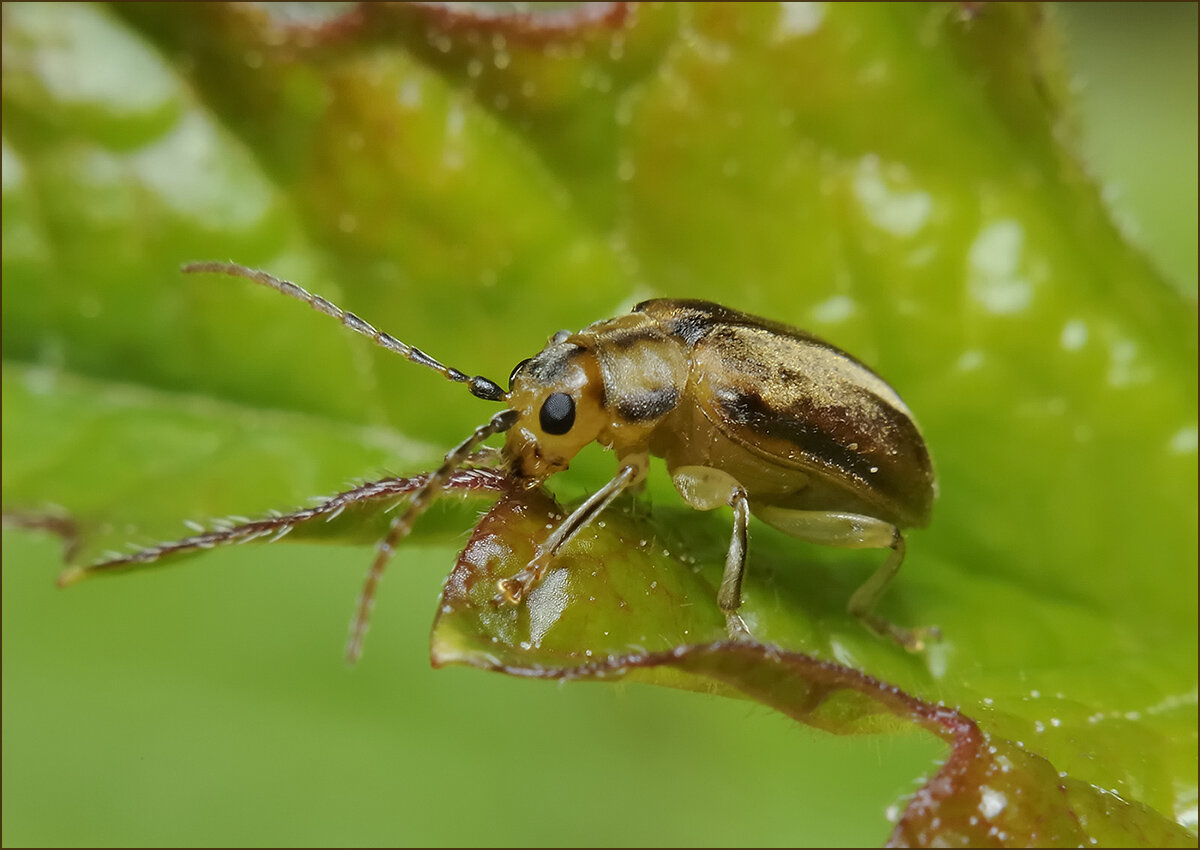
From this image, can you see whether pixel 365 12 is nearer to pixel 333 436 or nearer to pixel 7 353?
pixel 333 436

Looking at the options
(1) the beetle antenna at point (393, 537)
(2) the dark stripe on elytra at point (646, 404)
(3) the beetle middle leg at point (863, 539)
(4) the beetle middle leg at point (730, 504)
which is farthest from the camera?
(2) the dark stripe on elytra at point (646, 404)

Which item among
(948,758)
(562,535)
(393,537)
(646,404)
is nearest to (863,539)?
(646,404)

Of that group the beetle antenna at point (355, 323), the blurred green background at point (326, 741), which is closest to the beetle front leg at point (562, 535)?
the beetle antenna at point (355, 323)

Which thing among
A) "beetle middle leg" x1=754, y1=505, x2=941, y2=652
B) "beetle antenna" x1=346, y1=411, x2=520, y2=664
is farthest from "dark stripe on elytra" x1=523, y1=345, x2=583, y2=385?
"beetle middle leg" x1=754, y1=505, x2=941, y2=652

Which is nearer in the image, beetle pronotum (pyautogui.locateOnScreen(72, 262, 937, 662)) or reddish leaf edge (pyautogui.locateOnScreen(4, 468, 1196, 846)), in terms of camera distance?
reddish leaf edge (pyautogui.locateOnScreen(4, 468, 1196, 846))

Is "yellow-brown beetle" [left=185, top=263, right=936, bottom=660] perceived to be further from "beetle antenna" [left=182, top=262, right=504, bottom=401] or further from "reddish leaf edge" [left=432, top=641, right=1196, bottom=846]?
"reddish leaf edge" [left=432, top=641, right=1196, bottom=846]

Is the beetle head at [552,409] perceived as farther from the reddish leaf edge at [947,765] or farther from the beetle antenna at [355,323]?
the reddish leaf edge at [947,765]

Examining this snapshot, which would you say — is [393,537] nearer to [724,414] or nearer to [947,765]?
[724,414]
